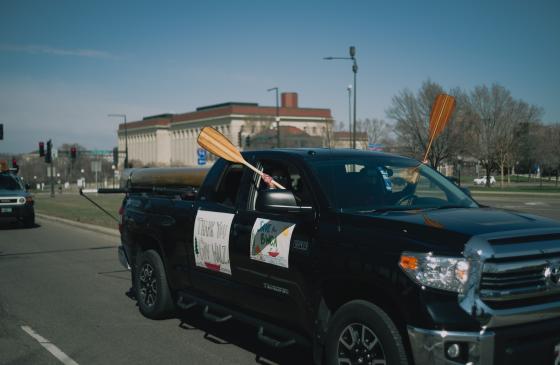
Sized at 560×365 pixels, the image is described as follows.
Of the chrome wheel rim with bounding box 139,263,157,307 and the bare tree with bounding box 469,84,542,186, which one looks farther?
the bare tree with bounding box 469,84,542,186

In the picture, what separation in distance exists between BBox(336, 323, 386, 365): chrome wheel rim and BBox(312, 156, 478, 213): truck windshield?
3.09 ft

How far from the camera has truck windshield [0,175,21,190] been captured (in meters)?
20.8

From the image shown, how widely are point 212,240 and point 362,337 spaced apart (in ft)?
7.01

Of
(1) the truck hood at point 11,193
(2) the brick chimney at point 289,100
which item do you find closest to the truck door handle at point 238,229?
(1) the truck hood at point 11,193

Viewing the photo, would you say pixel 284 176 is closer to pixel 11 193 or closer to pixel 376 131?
pixel 11 193

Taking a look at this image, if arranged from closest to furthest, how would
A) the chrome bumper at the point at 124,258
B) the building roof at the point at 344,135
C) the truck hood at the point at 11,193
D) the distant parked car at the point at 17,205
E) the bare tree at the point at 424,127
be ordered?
the chrome bumper at the point at 124,258 < the distant parked car at the point at 17,205 < the truck hood at the point at 11,193 < the bare tree at the point at 424,127 < the building roof at the point at 344,135

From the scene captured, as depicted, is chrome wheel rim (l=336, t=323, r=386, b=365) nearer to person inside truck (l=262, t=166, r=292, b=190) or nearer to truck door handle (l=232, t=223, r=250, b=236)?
truck door handle (l=232, t=223, r=250, b=236)

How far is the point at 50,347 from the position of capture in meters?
6.07

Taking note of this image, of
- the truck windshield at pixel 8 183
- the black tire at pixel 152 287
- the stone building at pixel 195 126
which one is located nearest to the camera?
the black tire at pixel 152 287

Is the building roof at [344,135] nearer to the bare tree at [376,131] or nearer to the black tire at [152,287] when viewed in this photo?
the bare tree at [376,131]

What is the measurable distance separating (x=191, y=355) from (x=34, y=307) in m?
3.13

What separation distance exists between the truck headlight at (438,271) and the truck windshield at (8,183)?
19.6 metres

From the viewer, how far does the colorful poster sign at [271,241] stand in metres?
4.81

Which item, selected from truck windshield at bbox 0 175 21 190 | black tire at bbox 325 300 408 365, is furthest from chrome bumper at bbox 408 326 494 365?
truck windshield at bbox 0 175 21 190
